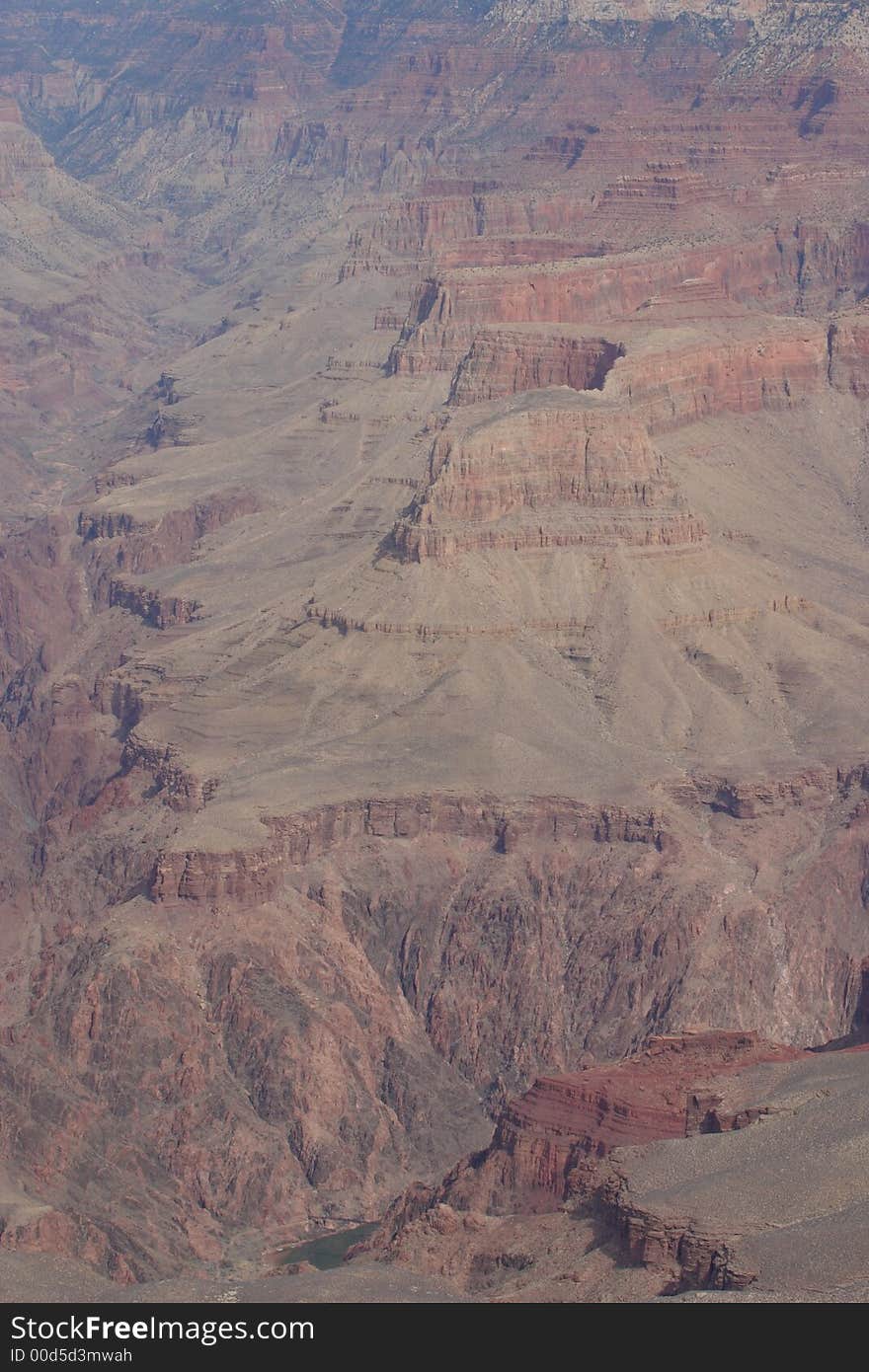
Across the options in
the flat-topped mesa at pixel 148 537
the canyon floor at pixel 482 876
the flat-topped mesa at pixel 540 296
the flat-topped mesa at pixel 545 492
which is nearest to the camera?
the canyon floor at pixel 482 876

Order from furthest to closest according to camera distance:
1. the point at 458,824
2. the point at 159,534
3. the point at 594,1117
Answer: the point at 159,534, the point at 458,824, the point at 594,1117

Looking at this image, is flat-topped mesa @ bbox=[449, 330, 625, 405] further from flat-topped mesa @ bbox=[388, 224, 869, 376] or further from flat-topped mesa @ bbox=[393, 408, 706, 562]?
flat-topped mesa @ bbox=[393, 408, 706, 562]

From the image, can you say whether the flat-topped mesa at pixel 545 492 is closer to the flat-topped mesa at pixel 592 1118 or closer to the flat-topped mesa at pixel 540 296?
the flat-topped mesa at pixel 540 296

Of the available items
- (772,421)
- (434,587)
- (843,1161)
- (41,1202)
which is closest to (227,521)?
Result: (772,421)

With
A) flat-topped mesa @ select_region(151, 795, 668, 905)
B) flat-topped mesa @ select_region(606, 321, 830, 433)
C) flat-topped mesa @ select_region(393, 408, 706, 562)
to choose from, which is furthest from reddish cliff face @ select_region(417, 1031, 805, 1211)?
flat-topped mesa @ select_region(606, 321, 830, 433)

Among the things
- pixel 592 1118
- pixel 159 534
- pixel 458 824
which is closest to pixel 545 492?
pixel 458 824

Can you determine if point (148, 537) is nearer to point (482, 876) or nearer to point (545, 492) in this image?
point (545, 492)

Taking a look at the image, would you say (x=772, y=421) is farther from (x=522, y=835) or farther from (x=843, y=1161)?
(x=843, y=1161)

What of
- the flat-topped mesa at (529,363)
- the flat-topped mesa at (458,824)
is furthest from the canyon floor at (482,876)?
the flat-topped mesa at (529,363)
